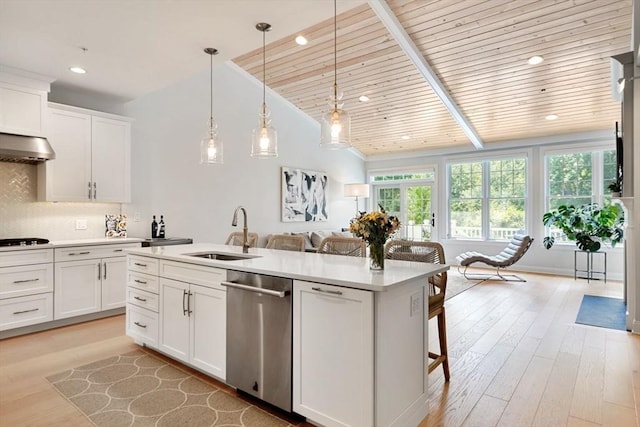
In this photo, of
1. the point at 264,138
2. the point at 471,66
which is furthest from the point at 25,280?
the point at 471,66

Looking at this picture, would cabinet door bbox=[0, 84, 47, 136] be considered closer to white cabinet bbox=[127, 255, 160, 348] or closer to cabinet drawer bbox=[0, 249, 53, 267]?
cabinet drawer bbox=[0, 249, 53, 267]

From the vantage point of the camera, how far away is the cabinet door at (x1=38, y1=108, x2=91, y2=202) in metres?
3.98

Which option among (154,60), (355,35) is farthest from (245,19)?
(355,35)

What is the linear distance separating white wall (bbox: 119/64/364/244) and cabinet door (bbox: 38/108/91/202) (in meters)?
0.68

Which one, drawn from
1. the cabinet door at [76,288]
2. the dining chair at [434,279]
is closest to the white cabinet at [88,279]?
the cabinet door at [76,288]

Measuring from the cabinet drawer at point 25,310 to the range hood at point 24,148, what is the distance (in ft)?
4.71

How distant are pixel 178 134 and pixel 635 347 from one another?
19.5ft

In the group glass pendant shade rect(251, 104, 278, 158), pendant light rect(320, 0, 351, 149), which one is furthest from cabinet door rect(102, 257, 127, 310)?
pendant light rect(320, 0, 351, 149)

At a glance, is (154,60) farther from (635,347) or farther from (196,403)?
(635,347)

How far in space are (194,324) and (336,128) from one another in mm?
1870

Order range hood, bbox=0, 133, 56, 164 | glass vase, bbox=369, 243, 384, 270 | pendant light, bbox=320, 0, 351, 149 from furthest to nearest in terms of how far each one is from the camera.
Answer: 1. range hood, bbox=0, 133, 56, 164
2. pendant light, bbox=320, 0, 351, 149
3. glass vase, bbox=369, 243, 384, 270

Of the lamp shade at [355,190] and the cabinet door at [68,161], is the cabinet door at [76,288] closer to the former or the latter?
the cabinet door at [68,161]

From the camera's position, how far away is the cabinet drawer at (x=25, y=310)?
11.5ft

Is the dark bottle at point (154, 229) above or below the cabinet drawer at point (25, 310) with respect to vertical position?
above
